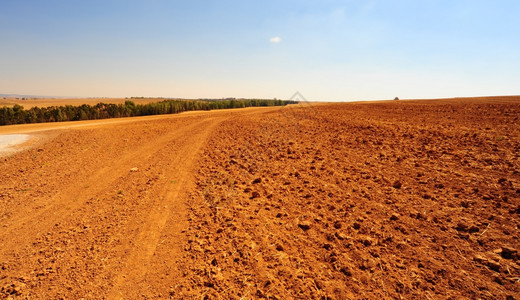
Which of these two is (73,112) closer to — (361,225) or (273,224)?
(273,224)

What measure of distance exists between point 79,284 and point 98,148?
10.2 metres

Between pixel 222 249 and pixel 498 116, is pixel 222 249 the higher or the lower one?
the lower one

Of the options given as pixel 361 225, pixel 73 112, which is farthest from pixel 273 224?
pixel 73 112

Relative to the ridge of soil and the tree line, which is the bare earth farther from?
the tree line

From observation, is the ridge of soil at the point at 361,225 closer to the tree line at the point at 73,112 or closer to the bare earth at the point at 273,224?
the bare earth at the point at 273,224

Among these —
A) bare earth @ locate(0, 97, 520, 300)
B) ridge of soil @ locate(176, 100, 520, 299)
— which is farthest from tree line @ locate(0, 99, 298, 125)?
ridge of soil @ locate(176, 100, 520, 299)

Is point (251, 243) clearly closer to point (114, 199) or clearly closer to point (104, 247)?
point (104, 247)

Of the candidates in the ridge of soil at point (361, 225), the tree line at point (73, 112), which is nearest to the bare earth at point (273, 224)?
the ridge of soil at point (361, 225)

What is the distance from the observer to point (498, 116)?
1345cm

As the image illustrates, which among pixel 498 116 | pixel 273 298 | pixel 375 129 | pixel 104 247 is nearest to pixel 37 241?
pixel 104 247

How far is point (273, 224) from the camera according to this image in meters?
4.64

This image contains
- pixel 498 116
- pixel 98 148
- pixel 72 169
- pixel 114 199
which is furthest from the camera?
pixel 498 116

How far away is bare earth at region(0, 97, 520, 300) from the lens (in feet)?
10.6

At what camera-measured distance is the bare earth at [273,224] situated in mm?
3246
